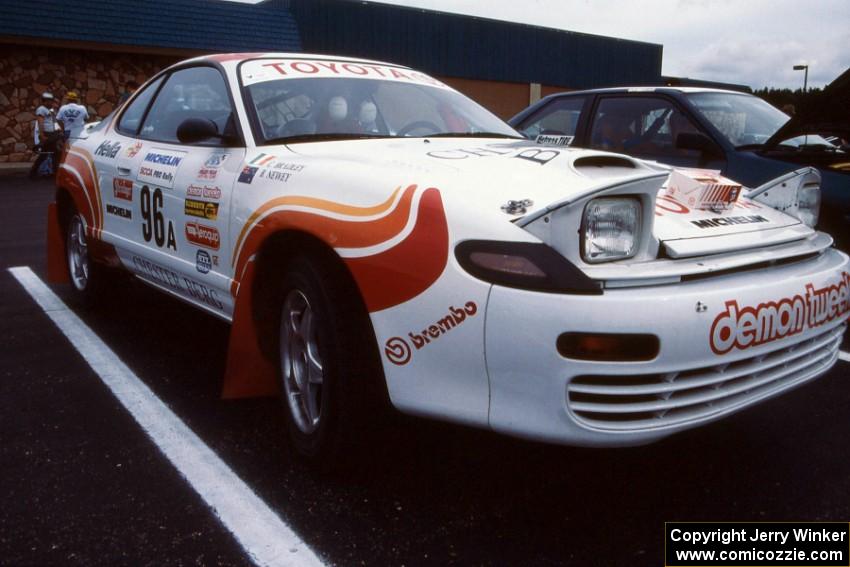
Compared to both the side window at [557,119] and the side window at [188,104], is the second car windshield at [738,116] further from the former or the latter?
the side window at [188,104]

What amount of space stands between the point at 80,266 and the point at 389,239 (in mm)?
3389

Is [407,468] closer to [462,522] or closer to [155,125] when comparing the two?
[462,522]

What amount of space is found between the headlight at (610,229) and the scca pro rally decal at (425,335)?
360 millimetres

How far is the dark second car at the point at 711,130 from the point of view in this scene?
4293 mm

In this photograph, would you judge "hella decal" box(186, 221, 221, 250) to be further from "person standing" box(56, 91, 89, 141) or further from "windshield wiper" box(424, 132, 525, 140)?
"person standing" box(56, 91, 89, 141)

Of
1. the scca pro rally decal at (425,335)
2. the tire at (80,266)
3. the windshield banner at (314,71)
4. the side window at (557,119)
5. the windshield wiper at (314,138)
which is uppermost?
the windshield banner at (314,71)

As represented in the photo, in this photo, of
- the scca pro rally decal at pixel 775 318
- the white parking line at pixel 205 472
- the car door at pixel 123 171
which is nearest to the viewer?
the scca pro rally decal at pixel 775 318

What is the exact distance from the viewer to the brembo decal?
2.08m

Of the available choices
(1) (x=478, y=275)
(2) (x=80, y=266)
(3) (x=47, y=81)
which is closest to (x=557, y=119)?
(2) (x=80, y=266)

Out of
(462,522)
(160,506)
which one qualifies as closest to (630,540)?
(462,522)

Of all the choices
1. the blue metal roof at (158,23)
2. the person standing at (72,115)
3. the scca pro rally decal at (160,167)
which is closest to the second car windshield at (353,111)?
the scca pro rally decal at (160,167)

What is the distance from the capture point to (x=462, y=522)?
2.27 metres

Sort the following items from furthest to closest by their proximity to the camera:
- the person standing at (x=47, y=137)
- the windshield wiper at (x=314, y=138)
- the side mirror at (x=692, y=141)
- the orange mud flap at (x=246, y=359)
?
1. the person standing at (x=47, y=137)
2. the side mirror at (x=692, y=141)
3. the windshield wiper at (x=314, y=138)
4. the orange mud flap at (x=246, y=359)

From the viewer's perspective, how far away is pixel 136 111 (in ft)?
14.2
